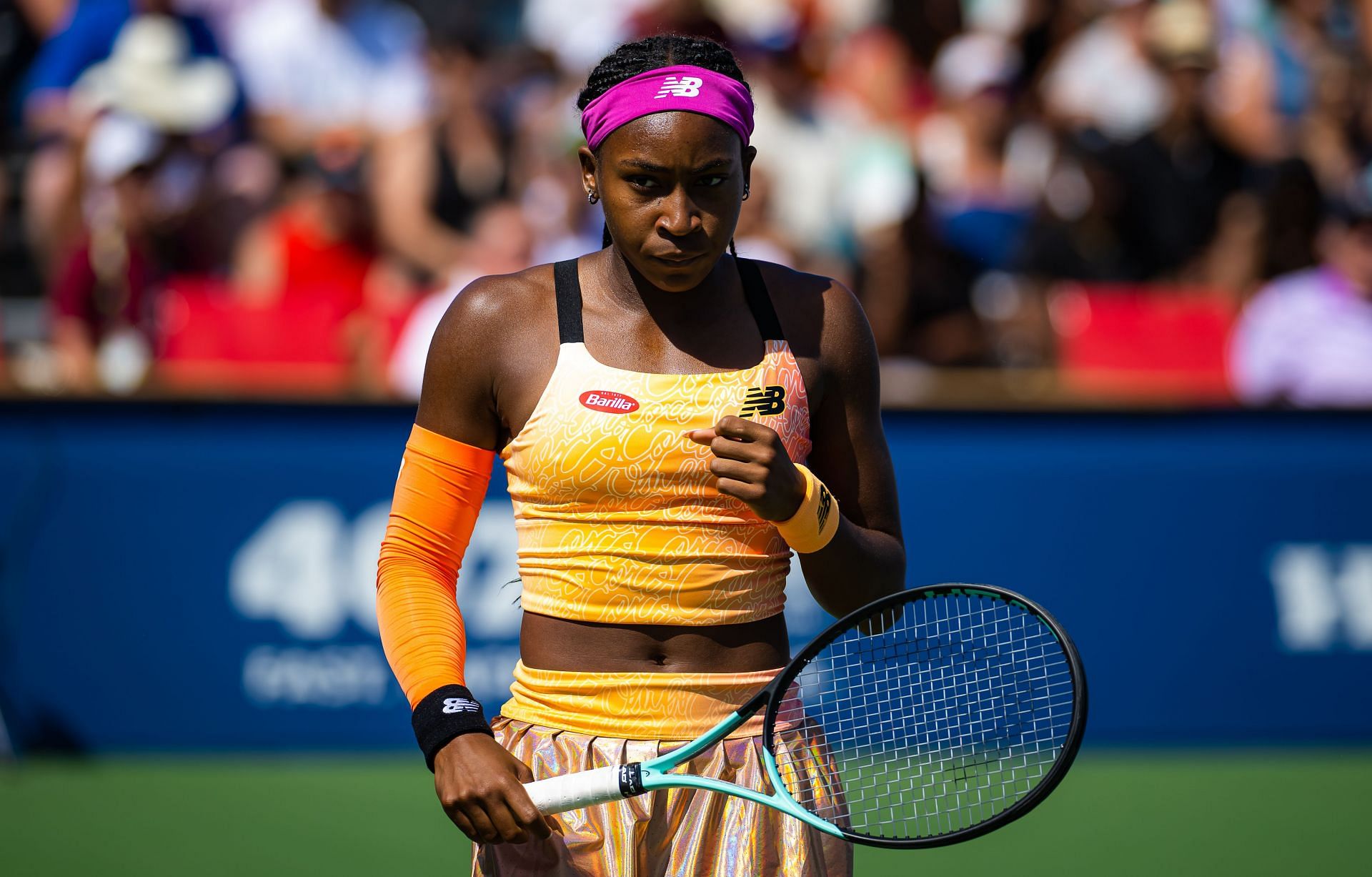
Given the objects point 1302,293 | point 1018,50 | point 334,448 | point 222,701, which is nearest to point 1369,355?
point 1302,293

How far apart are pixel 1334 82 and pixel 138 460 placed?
→ 23.2 feet

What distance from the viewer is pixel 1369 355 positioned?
7137mm

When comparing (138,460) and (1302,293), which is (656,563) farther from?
(1302,293)

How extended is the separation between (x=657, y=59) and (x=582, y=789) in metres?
1.09

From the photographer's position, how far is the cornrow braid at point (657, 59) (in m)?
2.46

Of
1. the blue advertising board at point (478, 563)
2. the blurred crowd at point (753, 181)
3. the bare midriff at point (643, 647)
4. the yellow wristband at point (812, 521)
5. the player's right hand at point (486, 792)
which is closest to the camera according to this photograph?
the player's right hand at point (486, 792)

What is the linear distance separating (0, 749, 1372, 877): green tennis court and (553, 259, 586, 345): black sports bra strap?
2.93 meters

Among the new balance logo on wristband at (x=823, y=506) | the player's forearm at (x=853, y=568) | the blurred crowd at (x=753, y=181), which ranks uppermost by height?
the blurred crowd at (x=753, y=181)

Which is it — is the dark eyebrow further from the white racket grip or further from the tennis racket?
the white racket grip

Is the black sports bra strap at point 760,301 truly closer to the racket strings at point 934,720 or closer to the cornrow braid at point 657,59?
the cornrow braid at point 657,59

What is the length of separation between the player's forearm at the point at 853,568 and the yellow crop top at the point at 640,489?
0.10 metres

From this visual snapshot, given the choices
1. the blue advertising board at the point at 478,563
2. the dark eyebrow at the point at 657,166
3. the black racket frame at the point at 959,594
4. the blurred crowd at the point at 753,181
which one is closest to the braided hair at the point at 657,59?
the dark eyebrow at the point at 657,166

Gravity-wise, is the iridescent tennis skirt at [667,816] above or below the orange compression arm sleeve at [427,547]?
below

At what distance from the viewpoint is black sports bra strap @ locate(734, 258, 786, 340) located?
2494 mm
